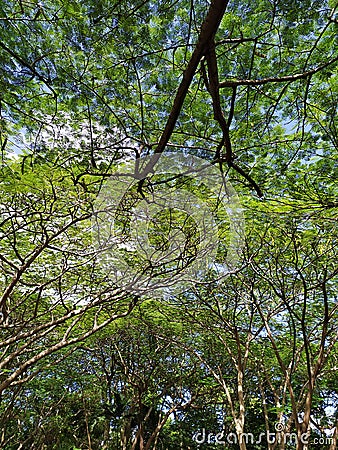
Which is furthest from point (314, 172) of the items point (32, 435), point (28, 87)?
point (32, 435)

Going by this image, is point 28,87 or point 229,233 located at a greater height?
point 28,87

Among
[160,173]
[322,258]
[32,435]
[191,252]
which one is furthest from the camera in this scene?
[32,435]

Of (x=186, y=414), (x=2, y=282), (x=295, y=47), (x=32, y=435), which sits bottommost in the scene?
(x=32, y=435)

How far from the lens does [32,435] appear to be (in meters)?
6.36

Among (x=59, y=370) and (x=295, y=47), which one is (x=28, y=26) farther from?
(x=59, y=370)

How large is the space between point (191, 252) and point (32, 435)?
5668 mm

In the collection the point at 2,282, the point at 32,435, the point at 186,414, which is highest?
the point at 2,282

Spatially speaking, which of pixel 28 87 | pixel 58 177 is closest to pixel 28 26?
pixel 28 87

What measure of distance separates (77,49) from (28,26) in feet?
0.86

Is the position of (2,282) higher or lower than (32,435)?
higher

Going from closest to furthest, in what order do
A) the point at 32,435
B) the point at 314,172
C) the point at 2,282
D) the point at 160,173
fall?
the point at 160,173 → the point at 314,172 → the point at 2,282 → the point at 32,435

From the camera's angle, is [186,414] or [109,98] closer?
[109,98]

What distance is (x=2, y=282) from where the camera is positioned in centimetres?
463

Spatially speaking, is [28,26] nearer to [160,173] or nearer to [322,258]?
[160,173]
